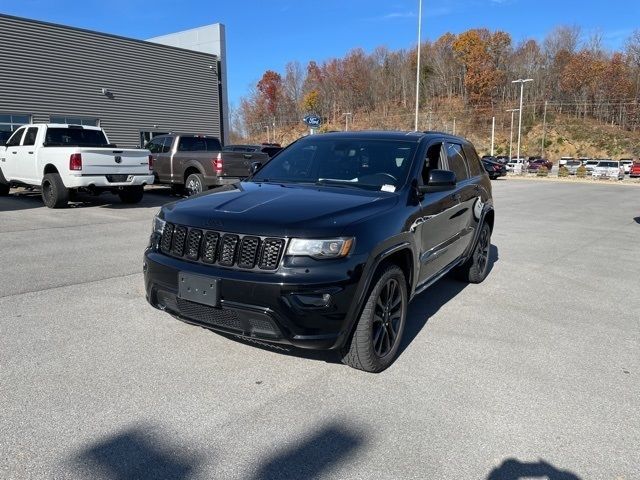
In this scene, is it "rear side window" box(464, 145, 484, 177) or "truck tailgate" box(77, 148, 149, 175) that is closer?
"rear side window" box(464, 145, 484, 177)

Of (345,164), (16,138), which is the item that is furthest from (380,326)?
(16,138)

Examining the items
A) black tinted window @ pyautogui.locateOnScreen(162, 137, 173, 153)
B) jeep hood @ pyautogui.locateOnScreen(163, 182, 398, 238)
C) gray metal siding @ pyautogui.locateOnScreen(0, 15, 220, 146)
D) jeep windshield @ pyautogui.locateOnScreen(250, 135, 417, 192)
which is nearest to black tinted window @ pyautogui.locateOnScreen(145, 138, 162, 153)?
black tinted window @ pyautogui.locateOnScreen(162, 137, 173, 153)

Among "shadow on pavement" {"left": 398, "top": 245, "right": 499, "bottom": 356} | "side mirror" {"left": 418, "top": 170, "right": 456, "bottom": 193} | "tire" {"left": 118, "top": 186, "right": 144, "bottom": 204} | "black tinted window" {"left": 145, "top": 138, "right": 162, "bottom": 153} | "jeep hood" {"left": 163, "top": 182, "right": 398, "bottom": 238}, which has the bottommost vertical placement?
"shadow on pavement" {"left": 398, "top": 245, "right": 499, "bottom": 356}

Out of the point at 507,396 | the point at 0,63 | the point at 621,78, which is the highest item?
the point at 621,78

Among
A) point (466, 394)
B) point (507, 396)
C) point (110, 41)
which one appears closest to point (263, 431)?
point (466, 394)

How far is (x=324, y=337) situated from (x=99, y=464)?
1.38m

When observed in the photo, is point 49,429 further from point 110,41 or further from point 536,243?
point 110,41

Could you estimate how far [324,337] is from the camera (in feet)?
10.2

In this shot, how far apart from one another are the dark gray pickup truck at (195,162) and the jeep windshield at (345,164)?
27.5ft

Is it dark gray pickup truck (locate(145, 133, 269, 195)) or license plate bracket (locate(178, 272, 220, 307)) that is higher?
dark gray pickup truck (locate(145, 133, 269, 195))

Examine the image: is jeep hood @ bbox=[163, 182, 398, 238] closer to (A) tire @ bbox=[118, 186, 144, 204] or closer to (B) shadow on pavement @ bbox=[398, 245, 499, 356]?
(B) shadow on pavement @ bbox=[398, 245, 499, 356]

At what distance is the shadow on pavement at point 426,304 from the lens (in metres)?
4.39

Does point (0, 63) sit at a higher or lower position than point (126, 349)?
higher

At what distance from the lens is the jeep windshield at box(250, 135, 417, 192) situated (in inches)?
166
